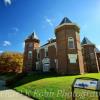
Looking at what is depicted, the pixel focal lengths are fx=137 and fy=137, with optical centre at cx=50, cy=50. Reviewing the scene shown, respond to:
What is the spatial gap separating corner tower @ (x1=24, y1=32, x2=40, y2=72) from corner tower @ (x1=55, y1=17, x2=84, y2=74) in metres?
14.4

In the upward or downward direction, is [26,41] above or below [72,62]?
above

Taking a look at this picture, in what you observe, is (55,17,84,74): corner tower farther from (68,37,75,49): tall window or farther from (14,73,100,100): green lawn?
(14,73,100,100): green lawn

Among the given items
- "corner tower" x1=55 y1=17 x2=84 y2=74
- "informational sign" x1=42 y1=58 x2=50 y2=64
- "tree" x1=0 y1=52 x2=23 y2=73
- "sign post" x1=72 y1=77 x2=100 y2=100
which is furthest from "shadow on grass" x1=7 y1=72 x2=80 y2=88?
"tree" x1=0 y1=52 x2=23 y2=73

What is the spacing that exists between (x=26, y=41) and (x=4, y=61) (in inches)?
687

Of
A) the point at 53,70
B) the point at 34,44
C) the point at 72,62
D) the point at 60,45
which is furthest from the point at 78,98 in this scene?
the point at 34,44

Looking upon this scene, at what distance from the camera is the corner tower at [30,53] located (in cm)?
4062

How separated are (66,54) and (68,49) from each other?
1.16m

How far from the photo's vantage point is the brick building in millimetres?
26609

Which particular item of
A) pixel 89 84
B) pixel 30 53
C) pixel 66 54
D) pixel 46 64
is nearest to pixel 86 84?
pixel 89 84

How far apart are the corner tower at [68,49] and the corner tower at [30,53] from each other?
47.1ft

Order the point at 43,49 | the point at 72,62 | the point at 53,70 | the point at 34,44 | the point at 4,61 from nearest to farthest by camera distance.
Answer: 1. the point at 72,62
2. the point at 53,70
3. the point at 43,49
4. the point at 34,44
5. the point at 4,61

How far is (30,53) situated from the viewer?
4141 centimetres

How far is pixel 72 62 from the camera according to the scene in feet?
86.9

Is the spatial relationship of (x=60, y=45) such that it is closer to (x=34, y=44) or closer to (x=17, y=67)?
(x=34, y=44)
